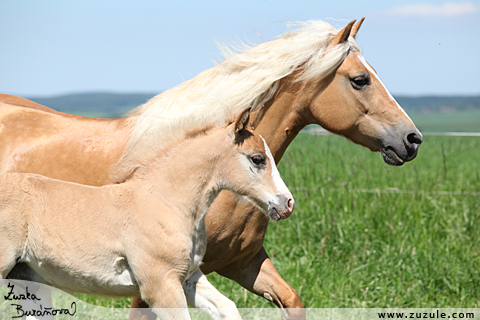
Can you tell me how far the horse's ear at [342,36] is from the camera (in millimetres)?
3070

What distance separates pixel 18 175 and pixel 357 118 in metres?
1.98

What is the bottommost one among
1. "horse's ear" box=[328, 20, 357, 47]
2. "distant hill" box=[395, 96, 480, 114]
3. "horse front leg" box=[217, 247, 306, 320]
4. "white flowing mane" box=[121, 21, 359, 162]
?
"distant hill" box=[395, 96, 480, 114]

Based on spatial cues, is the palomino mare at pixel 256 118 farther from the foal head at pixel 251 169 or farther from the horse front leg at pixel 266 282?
the foal head at pixel 251 169

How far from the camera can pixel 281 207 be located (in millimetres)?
2398

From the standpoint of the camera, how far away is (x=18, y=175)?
2.49 meters

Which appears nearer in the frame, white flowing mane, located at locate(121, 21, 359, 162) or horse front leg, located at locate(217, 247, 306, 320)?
white flowing mane, located at locate(121, 21, 359, 162)

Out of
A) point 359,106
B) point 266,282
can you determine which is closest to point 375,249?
point 266,282

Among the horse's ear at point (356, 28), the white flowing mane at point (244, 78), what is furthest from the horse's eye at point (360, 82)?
the horse's ear at point (356, 28)

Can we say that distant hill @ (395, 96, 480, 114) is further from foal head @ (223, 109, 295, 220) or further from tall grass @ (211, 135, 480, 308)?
foal head @ (223, 109, 295, 220)

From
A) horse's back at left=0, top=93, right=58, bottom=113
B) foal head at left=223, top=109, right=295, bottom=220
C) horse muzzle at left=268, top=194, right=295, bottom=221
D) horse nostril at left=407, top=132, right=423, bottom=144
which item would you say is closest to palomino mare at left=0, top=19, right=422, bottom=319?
horse nostril at left=407, top=132, right=423, bottom=144

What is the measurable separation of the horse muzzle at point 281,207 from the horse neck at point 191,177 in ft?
1.05

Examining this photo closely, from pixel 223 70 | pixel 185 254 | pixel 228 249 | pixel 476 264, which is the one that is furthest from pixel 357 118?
pixel 476 264

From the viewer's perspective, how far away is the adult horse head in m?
3.09

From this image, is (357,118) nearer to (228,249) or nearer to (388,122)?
(388,122)
